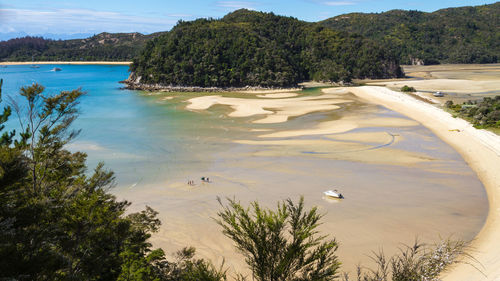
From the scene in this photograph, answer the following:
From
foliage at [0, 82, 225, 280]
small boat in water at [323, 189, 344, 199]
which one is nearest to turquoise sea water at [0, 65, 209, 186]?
foliage at [0, 82, 225, 280]

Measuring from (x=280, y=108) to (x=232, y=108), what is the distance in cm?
714

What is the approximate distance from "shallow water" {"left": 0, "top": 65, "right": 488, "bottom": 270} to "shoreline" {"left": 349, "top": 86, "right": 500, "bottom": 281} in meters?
0.57

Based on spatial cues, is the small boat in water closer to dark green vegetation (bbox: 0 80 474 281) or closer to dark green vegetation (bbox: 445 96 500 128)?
dark green vegetation (bbox: 0 80 474 281)

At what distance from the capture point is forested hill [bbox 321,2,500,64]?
144 meters

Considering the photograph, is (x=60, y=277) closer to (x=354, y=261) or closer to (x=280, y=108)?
(x=354, y=261)

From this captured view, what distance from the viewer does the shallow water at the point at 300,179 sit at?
52.4 feet

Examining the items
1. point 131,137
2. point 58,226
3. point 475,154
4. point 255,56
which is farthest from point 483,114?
point 255,56

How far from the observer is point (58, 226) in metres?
8.15

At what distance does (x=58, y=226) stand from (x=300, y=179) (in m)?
16.2

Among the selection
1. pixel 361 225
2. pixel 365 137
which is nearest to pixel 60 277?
pixel 361 225

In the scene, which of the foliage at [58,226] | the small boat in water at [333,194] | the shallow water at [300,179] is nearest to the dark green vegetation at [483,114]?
the shallow water at [300,179]

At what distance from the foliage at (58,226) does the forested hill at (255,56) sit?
237 feet

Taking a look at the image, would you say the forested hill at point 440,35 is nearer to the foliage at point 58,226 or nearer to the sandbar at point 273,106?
the sandbar at point 273,106

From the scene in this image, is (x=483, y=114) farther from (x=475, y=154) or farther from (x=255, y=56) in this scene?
(x=255, y=56)
